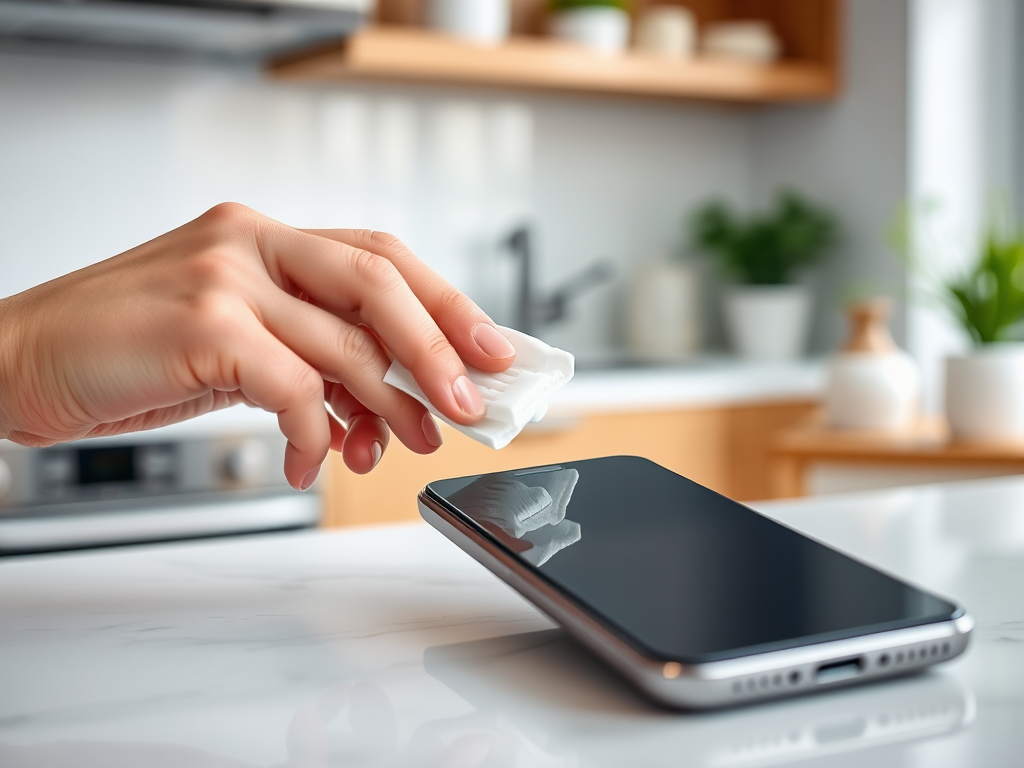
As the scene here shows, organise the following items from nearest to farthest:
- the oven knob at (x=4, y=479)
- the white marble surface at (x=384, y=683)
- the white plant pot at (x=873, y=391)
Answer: the white marble surface at (x=384, y=683) → the oven knob at (x=4, y=479) → the white plant pot at (x=873, y=391)

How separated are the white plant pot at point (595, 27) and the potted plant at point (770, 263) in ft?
1.90

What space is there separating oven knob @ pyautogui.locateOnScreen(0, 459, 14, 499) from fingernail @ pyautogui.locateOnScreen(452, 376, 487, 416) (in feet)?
4.91

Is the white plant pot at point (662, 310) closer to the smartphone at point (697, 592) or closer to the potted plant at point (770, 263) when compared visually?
the potted plant at point (770, 263)

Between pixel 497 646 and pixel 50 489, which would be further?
pixel 50 489

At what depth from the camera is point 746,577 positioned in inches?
18.1

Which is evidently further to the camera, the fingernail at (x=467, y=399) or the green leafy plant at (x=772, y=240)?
the green leafy plant at (x=772, y=240)

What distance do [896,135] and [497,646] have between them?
2.36 meters

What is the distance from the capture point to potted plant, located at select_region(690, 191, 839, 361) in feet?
8.75

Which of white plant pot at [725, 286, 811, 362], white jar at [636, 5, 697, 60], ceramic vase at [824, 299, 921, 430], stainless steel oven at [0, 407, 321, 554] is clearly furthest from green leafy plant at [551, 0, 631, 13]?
stainless steel oven at [0, 407, 321, 554]

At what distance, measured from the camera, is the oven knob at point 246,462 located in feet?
6.29

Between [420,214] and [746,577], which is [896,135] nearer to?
[420,214]

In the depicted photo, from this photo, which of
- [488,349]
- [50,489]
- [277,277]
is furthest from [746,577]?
[50,489]

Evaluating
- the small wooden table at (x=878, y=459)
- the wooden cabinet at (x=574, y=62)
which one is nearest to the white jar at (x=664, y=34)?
the wooden cabinet at (x=574, y=62)

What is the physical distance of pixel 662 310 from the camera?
274 cm
